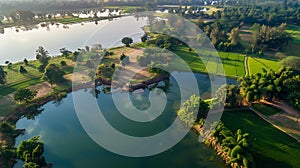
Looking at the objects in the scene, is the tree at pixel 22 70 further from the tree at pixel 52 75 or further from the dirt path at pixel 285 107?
→ the dirt path at pixel 285 107

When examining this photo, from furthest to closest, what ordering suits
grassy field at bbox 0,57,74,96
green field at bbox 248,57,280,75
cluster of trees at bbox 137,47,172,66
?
cluster of trees at bbox 137,47,172,66, green field at bbox 248,57,280,75, grassy field at bbox 0,57,74,96

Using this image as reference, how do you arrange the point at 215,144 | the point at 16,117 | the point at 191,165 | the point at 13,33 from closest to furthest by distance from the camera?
the point at 191,165
the point at 215,144
the point at 16,117
the point at 13,33

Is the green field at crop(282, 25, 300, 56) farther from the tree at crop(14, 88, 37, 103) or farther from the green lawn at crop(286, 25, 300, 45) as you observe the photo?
the tree at crop(14, 88, 37, 103)

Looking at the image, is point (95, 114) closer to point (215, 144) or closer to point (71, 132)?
point (71, 132)

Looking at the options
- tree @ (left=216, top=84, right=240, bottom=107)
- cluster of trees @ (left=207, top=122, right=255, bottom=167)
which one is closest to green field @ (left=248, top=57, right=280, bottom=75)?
tree @ (left=216, top=84, right=240, bottom=107)

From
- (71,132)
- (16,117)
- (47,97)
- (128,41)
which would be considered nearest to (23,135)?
(16,117)

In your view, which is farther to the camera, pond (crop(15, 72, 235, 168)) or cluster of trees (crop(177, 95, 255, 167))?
pond (crop(15, 72, 235, 168))

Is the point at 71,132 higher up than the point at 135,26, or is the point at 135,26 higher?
the point at 135,26
